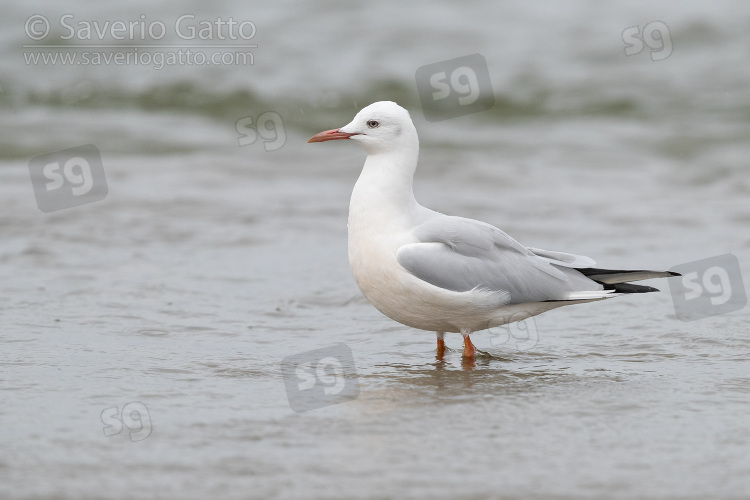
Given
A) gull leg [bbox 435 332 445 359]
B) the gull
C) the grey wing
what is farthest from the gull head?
gull leg [bbox 435 332 445 359]

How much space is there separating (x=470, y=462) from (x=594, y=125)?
384 inches

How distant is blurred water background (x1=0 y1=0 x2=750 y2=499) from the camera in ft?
13.1

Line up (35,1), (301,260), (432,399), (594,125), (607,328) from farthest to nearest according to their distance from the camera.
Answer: (35,1) → (594,125) → (301,260) → (607,328) → (432,399)

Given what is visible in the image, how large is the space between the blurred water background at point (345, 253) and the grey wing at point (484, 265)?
37 cm

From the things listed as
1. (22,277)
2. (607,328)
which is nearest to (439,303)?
(607,328)

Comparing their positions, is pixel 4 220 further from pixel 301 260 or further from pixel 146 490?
pixel 146 490

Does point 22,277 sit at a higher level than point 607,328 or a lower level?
higher

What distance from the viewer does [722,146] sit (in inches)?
473

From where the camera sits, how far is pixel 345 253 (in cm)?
815

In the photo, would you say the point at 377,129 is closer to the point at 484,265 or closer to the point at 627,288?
the point at 484,265

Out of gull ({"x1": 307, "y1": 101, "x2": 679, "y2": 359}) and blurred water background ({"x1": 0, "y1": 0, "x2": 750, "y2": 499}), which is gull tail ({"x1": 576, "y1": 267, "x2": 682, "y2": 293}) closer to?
gull ({"x1": 307, "y1": 101, "x2": 679, "y2": 359})

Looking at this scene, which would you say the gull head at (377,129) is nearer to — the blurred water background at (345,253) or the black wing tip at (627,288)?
the blurred water background at (345,253)

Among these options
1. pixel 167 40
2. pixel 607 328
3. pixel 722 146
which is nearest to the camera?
pixel 607 328

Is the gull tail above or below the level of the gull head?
below
